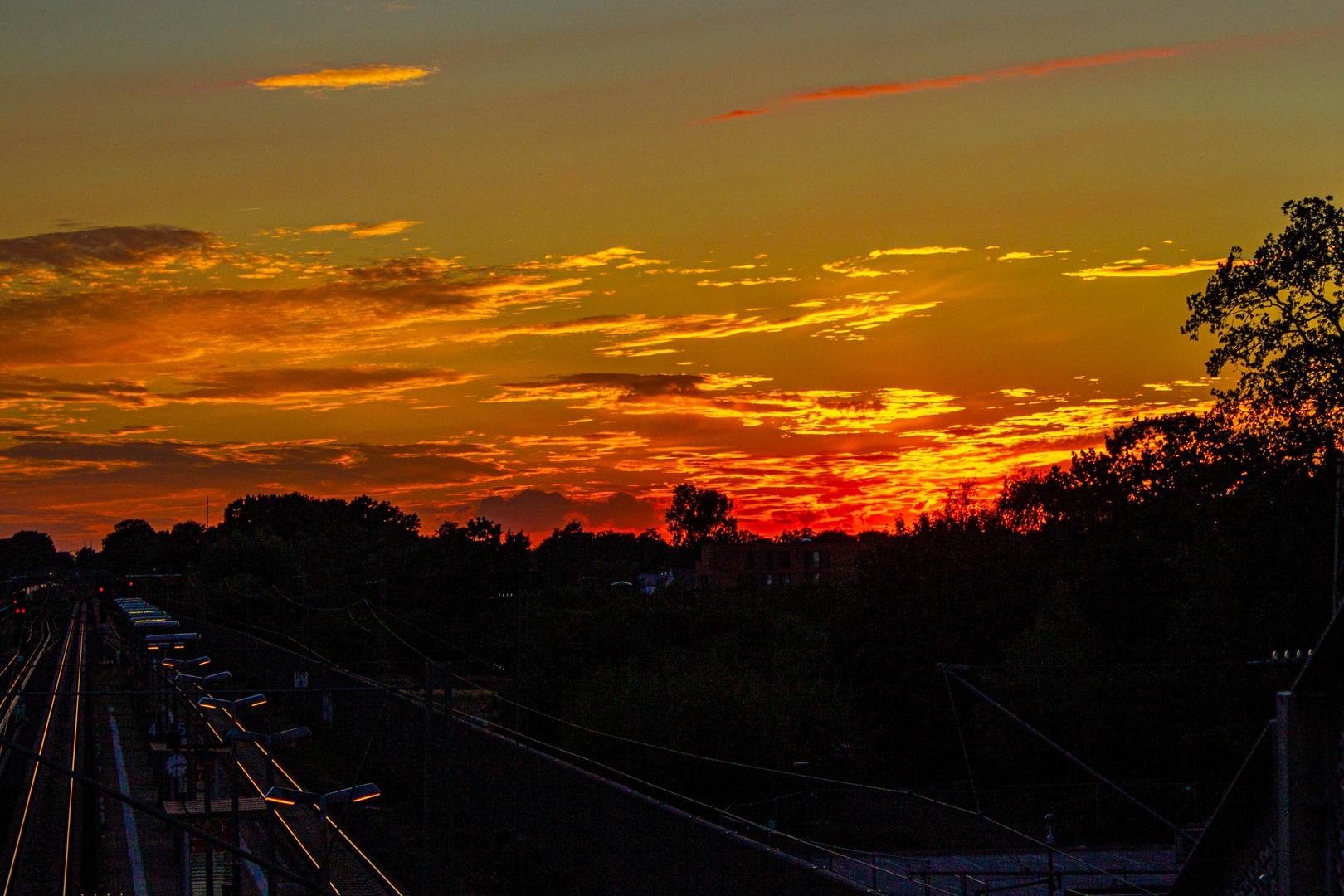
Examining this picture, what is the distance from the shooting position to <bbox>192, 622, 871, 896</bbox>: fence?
21.9 metres

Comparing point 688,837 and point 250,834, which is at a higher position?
point 688,837

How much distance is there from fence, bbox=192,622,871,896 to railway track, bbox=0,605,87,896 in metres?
7.93

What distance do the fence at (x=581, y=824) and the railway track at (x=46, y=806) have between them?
26.0ft

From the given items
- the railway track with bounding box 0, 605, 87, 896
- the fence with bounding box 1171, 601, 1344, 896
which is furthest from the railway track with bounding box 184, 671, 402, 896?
the fence with bounding box 1171, 601, 1344, 896

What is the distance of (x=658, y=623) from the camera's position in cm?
6994

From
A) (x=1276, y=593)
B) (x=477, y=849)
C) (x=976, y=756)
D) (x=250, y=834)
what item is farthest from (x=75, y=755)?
(x=1276, y=593)

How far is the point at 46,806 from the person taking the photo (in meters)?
39.9

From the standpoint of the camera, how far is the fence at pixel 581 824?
864 inches

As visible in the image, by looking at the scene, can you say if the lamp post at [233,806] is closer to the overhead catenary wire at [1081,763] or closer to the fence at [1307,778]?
the overhead catenary wire at [1081,763]

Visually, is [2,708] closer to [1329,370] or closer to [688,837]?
[688,837]

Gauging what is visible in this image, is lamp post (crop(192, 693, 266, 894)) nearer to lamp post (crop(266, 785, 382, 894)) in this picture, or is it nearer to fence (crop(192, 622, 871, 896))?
lamp post (crop(266, 785, 382, 894))

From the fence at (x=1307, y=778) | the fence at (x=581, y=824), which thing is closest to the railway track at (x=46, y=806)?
the fence at (x=581, y=824)

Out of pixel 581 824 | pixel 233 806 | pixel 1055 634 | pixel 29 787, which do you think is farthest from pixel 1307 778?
pixel 1055 634

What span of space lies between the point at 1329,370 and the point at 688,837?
25.1 metres
